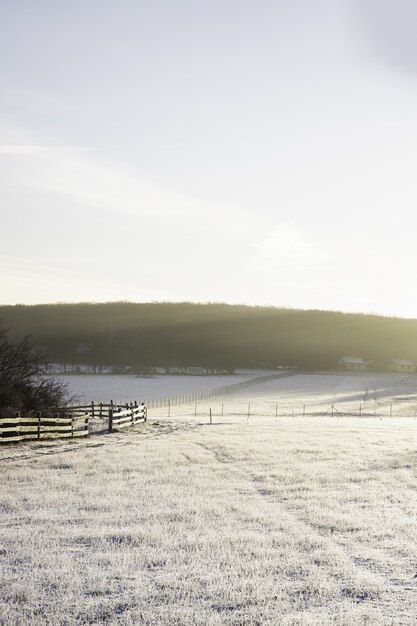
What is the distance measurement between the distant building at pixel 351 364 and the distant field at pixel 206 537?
455 ft

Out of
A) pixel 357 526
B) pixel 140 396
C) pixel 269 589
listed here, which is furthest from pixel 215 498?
pixel 140 396

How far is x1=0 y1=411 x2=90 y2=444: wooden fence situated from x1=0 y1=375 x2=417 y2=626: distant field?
163 cm

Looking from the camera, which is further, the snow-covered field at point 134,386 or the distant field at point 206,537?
the snow-covered field at point 134,386

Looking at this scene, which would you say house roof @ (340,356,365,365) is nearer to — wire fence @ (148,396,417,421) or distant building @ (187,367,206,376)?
distant building @ (187,367,206,376)

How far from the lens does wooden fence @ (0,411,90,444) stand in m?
34.6

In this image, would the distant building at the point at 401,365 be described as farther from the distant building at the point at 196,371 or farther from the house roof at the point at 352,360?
the distant building at the point at 196,371

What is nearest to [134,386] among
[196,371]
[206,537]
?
[196,371]

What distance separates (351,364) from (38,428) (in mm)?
143277

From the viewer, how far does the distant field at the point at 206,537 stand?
11.4 metres

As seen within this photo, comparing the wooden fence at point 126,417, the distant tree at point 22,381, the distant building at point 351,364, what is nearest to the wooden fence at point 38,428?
the wooden fence at point 126,417

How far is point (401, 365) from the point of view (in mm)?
173250

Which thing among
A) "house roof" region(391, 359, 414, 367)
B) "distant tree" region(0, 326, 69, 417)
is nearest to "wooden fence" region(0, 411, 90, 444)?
"distant tree" region(0, 326, 69, 417)

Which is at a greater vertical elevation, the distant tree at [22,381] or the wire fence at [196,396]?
the distant tree at [22,381]

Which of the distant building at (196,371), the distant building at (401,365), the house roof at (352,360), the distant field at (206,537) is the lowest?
the distant field at (206,537)
